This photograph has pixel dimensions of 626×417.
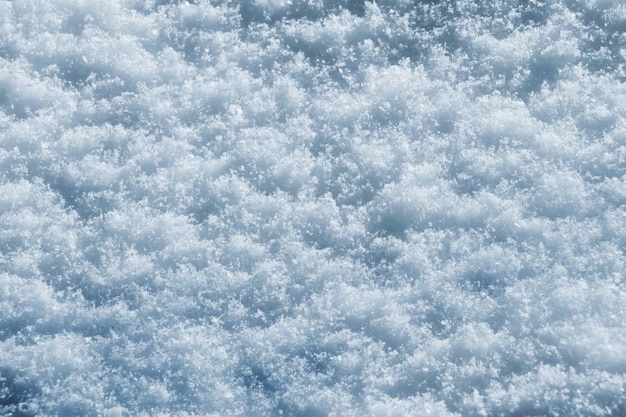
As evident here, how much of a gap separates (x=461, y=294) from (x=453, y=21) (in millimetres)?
834

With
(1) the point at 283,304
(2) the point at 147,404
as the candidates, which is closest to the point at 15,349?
(2) the point at 147,404

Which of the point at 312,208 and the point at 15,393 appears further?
the point at 312,208

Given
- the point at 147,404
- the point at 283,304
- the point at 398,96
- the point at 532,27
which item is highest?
the point at 532,27

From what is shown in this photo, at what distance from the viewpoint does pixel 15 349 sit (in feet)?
5.35

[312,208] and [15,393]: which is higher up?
[312,208]

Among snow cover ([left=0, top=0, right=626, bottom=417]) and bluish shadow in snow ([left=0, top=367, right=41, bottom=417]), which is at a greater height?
snow cover ([left=0, top=0, right=626, bottom=417])

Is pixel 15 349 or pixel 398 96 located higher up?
pixel 398 96

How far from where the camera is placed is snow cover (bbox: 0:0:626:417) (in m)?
1.59

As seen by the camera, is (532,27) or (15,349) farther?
(532,27)

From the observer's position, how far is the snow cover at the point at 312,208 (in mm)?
1592

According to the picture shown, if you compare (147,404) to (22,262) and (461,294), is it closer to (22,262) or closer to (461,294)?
(22,262)

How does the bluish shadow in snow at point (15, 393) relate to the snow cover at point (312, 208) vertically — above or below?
below

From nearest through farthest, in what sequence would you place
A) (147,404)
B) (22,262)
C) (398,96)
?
(147,404), (22,262), (398,96)

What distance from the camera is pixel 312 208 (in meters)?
1.74
